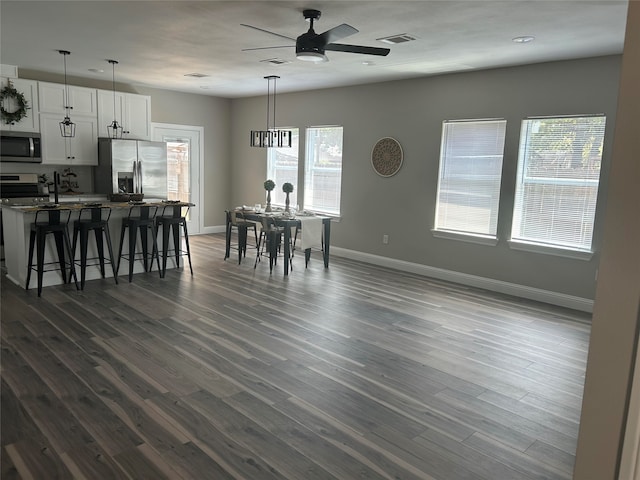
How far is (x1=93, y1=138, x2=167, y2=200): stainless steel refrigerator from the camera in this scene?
748cm

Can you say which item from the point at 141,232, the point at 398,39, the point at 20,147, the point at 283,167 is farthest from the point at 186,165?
the point at 398,39

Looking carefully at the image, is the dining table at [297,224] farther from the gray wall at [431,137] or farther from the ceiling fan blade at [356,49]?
the ceiling fan blade at [356,49]

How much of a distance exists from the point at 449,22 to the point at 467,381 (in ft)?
9.70

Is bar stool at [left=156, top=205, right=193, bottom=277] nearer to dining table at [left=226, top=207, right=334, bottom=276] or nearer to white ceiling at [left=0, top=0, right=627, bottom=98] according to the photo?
dining table at [left=226, top=207, right=334, bottom=276]

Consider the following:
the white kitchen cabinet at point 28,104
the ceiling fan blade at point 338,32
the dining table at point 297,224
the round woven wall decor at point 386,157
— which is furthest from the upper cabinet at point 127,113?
the ceiling fan blade at point 338,32

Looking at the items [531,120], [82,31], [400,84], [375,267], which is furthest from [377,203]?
[82,31]

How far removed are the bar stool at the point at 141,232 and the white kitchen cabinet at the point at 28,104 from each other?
7.36ft

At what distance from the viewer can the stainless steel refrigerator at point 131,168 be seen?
748 centimetres

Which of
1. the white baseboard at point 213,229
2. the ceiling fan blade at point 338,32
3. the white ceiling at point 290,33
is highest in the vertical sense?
the white ceiling at point 290,33

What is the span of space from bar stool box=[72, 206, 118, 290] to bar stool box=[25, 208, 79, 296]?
12 centimetres

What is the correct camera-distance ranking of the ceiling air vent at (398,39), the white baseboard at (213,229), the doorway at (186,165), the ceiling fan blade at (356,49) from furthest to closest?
the white baseboard at (213,229) < the doorway at (186,165) < the ceiling air vent at (398,39) < the ceiling fan blade at (356,49)

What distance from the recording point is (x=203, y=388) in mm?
3223

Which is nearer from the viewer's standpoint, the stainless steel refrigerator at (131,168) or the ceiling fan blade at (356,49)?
the ceiling fan blade at (356,49)

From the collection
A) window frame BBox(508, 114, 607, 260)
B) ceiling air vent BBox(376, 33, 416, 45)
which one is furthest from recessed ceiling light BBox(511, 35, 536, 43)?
window frame BBox(508, 114, 607, 260)
